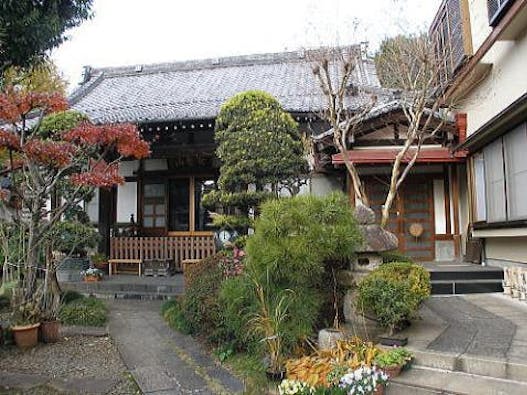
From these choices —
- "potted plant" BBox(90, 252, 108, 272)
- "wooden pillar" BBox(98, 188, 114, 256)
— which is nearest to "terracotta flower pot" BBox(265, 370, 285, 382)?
"potted plant" BBox(90, 252, 108, 272)

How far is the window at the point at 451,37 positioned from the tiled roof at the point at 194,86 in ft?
7.45

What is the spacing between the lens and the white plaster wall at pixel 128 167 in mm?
12682

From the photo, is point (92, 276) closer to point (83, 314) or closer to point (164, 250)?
point (164, 250)

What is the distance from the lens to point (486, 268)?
25.1ft

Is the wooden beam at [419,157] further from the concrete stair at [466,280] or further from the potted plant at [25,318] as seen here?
the potted plant at [25,318]

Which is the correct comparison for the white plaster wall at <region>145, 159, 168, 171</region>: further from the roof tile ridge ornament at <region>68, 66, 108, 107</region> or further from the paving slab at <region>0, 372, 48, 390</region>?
the paving slab at <region>0, 372, 48, 390</region>

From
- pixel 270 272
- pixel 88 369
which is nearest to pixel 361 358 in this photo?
pixel 270 272

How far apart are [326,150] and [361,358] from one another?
21.7 ft

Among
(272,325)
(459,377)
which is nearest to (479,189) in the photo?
(459,377)

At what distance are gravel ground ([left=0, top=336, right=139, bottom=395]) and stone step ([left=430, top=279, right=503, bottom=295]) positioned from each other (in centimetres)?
504

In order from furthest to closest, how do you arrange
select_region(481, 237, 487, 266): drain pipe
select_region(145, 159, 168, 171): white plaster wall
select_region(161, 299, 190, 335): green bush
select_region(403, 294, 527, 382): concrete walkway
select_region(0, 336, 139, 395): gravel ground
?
select_region(145, 159, 168, 171): white plaster wall → select_region(481, 237, 487, 266): drain pipe → select_region(161, 299, 190, 335): green bush → select_region(0, 336, 139, 395): gravel ground → select_region(403, 294, 527, 382): concrete walkway

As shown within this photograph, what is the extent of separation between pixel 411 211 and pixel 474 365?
681 cm

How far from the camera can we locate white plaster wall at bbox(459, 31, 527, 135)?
696 cm

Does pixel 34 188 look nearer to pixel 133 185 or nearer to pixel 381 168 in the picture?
pixel 133 185
